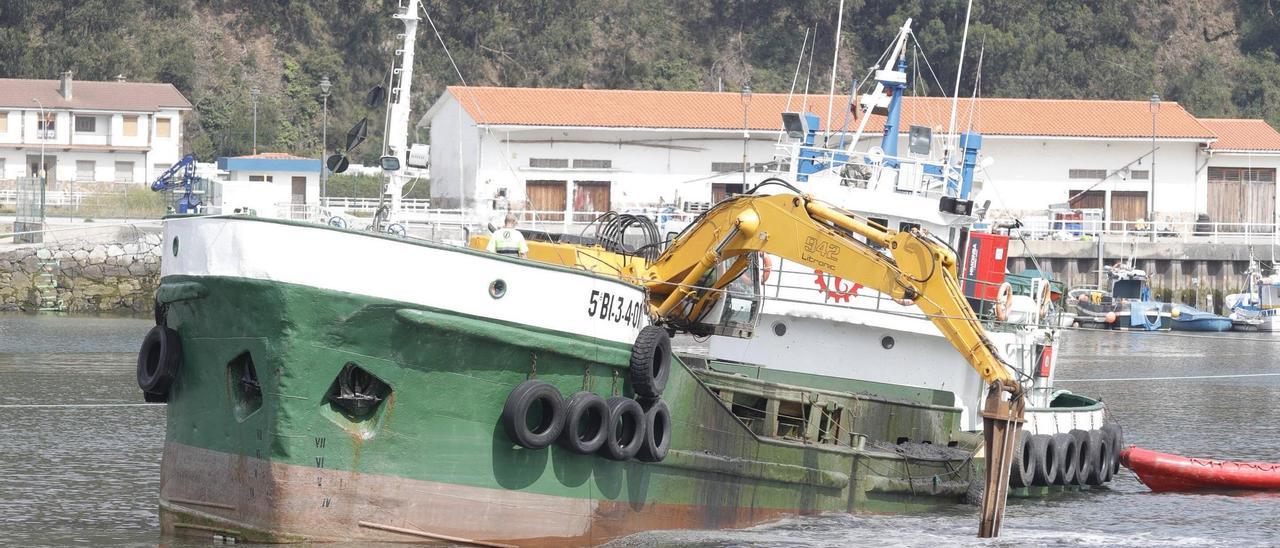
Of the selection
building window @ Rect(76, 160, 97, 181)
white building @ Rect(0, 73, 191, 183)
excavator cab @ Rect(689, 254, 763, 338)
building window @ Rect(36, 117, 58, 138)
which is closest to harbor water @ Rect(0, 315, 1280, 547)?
excavator cab @ Rect(689, 254, 763, 338)

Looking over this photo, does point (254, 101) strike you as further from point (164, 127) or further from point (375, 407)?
point (375, 407)

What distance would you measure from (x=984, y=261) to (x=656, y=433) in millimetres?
7662

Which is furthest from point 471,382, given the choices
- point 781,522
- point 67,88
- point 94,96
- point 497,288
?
point 94,96

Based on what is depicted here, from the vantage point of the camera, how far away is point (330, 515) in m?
13.6

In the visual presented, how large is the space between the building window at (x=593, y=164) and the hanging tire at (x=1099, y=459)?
35.1 meters

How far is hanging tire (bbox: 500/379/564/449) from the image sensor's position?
45.7 ft

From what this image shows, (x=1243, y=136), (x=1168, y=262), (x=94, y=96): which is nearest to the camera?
(x=1168, y=262)

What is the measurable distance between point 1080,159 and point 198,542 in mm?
48353

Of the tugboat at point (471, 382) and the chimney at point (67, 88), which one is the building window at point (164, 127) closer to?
the chimney at point (67, 88)

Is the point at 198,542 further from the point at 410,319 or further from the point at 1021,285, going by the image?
the point at 1021,285

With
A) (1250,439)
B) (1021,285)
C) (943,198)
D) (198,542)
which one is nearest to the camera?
(198,542)

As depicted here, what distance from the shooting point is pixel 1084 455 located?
21.5 meters

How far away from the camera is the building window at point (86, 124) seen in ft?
230

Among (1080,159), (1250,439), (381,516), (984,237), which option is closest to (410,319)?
(381,516)
